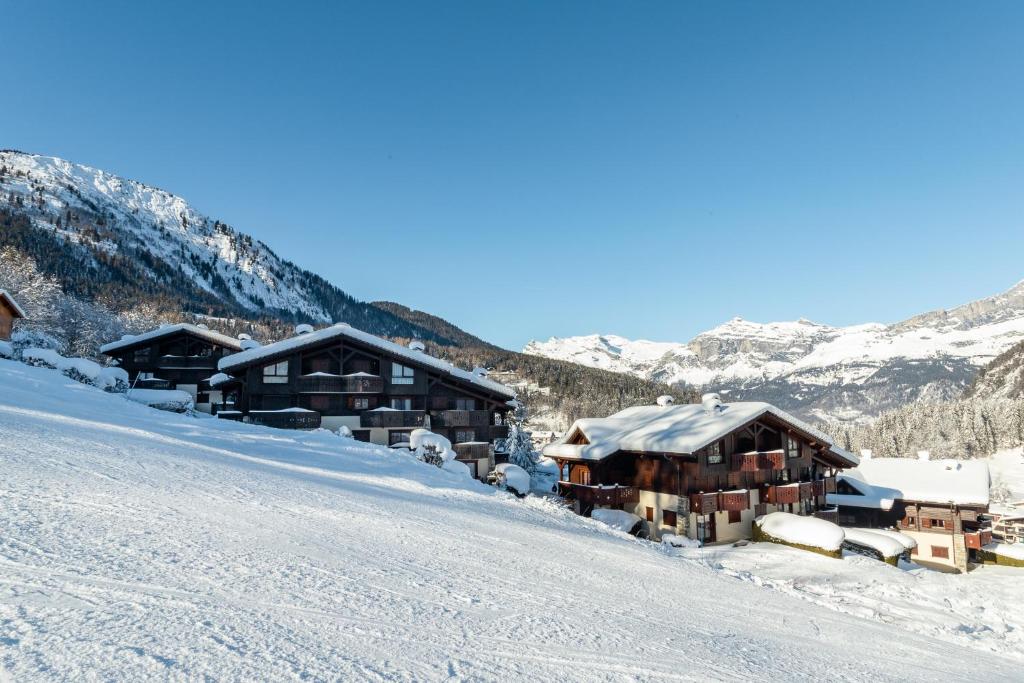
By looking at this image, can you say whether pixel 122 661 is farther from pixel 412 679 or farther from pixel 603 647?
pixel 603 647

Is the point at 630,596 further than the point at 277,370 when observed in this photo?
No

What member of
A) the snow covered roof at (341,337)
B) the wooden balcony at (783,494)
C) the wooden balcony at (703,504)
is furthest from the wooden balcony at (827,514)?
the snow covered roof at (341,337)

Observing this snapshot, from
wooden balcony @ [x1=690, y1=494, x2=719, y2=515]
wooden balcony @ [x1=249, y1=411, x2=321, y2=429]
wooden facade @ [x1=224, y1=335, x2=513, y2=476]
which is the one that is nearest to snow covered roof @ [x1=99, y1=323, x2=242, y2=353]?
wooden facade @ [x1=224, y1=335, x2=513, y2=476]

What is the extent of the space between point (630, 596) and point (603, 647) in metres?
3.31

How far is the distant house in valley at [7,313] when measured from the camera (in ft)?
111

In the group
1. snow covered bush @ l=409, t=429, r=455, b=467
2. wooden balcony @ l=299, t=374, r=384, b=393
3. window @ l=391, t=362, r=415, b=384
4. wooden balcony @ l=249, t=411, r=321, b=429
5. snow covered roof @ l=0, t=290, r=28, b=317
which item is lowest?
snow covered bush @ l=409, t=429, r=455, b=467

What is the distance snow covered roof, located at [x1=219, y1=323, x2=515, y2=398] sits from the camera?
33.2 meters

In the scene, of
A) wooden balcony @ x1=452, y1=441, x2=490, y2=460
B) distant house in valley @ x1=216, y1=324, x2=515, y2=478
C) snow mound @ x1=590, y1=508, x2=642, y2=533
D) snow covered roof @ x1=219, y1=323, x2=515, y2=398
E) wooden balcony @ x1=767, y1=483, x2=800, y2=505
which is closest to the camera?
snow mound @ x1=590, y1=508, x2=642, y2=533

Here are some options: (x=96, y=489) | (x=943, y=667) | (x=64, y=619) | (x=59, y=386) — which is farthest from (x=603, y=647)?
(x=59, y=386)

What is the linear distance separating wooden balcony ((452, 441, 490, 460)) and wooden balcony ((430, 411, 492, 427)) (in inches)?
51.3

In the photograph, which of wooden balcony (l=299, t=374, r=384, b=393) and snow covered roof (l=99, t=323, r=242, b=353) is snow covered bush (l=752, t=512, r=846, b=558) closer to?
wooden balcony (l=299, t=374, r=384, b=393)

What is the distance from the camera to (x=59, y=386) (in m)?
21.4

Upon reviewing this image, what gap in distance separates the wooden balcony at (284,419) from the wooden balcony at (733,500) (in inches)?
935

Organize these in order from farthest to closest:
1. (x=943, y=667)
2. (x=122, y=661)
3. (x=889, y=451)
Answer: (x=889, y=451) < (x=943, y=667) < (x=122, y=661)
